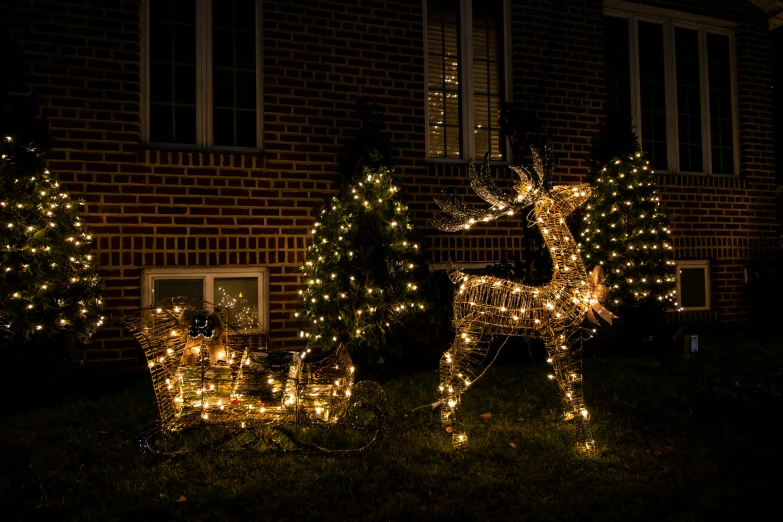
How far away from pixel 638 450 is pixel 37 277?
183 inches

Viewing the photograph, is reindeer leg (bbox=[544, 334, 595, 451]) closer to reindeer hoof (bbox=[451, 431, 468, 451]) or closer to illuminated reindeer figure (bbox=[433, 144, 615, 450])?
illuminated reindeer figure (bbox=[433, 144, 615, 450])

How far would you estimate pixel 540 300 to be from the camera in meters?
3.89

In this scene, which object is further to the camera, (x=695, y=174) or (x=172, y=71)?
(x=695, y=174)

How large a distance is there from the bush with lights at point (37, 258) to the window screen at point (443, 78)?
4100 mm

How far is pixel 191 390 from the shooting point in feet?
12.8

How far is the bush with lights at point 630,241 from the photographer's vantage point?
688 cm

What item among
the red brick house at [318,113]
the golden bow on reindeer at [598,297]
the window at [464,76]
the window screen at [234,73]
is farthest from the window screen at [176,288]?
the golden bow on reindeer at [598,297]

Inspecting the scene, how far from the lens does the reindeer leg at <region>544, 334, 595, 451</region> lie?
383 centimetres

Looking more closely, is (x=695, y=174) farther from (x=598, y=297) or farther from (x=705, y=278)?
(x=598, y=297)

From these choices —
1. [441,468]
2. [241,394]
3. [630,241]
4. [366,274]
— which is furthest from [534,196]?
[630,241]

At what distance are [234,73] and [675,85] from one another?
6.20m

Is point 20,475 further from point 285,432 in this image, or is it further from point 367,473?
point 367,473

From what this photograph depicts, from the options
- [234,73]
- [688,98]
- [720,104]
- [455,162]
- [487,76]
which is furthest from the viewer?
[720,104]

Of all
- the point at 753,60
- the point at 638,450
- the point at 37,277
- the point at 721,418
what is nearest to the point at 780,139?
the point at 753,60
